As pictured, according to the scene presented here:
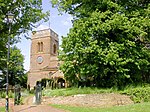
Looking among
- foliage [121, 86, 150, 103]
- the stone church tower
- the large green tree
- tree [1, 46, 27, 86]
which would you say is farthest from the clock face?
foliage [121, 86, 150, 103]

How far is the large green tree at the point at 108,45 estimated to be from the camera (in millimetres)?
22391

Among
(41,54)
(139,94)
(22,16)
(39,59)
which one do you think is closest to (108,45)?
(139,94)

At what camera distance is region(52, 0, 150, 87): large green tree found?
22.4 meters

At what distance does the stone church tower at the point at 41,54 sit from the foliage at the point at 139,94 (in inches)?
1686

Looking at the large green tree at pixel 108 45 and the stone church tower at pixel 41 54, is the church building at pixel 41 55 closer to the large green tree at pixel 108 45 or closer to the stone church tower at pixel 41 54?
the stone church tower at pixel 41 54

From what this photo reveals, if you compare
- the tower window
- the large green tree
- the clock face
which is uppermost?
the tower window

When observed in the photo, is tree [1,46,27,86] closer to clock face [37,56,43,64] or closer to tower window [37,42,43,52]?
tower window [37,42,43,52]

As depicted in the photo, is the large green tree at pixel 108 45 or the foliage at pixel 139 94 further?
the large green tree at pixel 108 45

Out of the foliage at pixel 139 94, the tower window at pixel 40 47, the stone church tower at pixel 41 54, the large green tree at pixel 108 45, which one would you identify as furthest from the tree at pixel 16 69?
the foliage at pixel 139 94

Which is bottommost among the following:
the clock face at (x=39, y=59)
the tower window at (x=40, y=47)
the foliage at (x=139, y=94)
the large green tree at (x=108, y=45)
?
the foliage at (x=139, y=94)

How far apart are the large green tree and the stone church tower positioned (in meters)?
39.8

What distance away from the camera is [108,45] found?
2306 cm

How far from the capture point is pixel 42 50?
66812 mm

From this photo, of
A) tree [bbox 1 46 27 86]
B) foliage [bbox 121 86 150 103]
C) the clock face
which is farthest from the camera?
tree [bbox 1 46 27 86]
